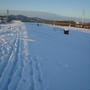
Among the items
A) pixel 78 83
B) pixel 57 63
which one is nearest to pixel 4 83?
pixel 78 83

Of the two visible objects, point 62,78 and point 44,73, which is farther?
point 44,73

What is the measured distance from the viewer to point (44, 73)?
430 cm

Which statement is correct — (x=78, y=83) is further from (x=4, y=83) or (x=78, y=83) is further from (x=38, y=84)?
(x=4, y=83)

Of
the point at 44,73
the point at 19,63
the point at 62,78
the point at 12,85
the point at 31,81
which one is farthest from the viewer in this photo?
the point at 19,63

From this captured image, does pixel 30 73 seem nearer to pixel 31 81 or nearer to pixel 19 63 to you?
pixel 31 81

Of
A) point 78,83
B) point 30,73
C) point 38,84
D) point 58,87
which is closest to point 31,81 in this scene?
point 38,84

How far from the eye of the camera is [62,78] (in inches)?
159

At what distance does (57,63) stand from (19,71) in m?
1.88

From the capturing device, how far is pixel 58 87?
11.5 feet

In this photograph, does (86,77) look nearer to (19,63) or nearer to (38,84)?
(38,84)

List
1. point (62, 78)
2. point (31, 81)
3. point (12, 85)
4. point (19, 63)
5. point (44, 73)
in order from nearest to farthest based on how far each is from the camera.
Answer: point (12, 85) < point (31, 81) < point (62, 78) < point (44, 73) < point (19, 63)

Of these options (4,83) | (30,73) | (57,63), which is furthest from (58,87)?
(57,63)

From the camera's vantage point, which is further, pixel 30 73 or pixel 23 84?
pixel 30 73

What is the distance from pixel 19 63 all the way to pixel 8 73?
1.05m
